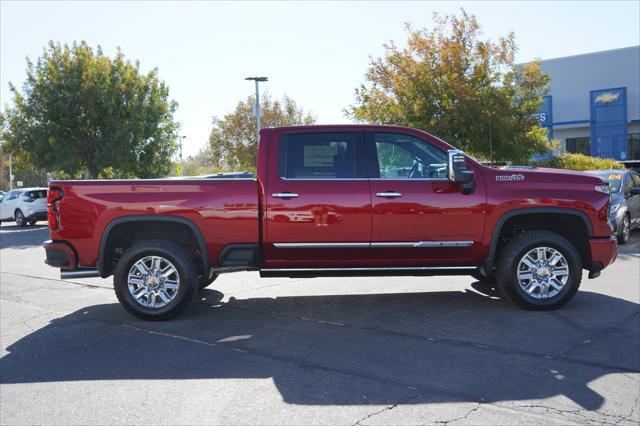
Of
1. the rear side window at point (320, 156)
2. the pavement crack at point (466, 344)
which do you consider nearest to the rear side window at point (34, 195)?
the rear side window at point (320, 156)

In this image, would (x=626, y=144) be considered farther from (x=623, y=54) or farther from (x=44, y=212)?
(x=44, y=212)

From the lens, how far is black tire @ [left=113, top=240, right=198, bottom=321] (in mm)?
6746

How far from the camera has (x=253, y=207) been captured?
22.0ft

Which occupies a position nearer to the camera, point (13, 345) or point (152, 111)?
Result: point (13, 345)

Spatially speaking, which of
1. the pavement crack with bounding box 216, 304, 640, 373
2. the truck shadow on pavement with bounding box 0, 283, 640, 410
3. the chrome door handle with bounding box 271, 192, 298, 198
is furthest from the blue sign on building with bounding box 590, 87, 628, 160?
the chrome door handle with bounding box 271, 192, 298, 198

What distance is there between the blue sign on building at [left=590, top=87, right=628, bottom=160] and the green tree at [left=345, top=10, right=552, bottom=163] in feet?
71.2

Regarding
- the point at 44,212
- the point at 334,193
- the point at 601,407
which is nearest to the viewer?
the point at 601,407

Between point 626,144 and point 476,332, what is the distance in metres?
39.6

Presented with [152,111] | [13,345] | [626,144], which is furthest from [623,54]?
[13,345]

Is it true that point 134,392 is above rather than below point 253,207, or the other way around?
below

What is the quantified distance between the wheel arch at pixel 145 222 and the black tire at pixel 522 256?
10.6ft

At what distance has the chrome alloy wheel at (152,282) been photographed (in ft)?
22.4

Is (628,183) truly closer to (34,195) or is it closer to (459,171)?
(459,171)

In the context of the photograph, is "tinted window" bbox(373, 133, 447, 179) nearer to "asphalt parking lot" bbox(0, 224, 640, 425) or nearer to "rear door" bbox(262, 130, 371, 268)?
"rear door" bbox(262, 130, 371, 268)
